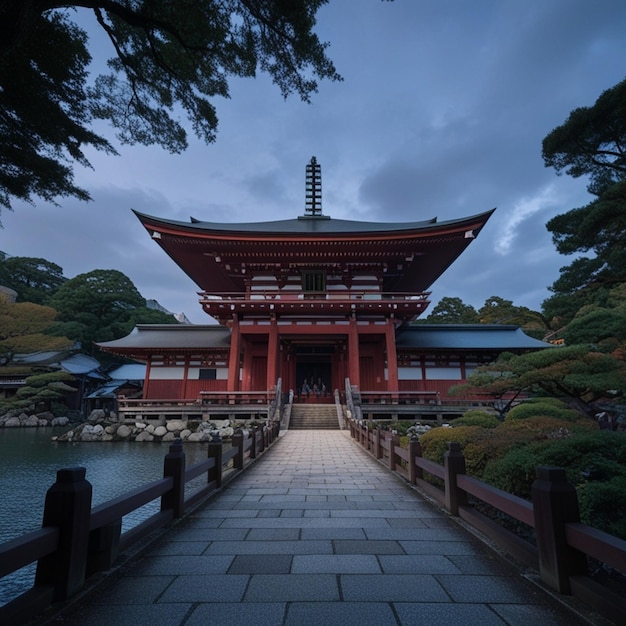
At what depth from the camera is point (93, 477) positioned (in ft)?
30.2

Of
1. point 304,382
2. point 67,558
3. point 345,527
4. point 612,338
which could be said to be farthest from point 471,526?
point 304,382

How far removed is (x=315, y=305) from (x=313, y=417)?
501 cm

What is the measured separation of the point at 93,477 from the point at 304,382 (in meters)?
14.8

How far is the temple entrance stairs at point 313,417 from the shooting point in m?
15.1

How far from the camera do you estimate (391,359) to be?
56.3ft

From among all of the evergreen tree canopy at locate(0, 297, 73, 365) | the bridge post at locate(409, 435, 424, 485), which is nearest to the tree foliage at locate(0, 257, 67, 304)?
the evergreen tree canopy at locate(0, 297, 73, 365)

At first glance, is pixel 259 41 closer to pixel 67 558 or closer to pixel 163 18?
pixel 163 18

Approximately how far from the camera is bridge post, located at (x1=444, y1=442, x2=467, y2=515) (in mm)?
4211

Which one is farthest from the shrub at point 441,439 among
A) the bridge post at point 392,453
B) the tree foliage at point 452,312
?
the tree foliage at point 452,312

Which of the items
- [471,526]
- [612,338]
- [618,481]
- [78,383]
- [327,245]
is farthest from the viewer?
[78,383]

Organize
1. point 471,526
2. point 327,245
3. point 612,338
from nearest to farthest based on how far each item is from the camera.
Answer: point 471,526 < point 612,338 < point 327,245

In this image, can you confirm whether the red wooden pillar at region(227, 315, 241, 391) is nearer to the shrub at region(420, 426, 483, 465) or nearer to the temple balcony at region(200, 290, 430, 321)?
the temple balcony at region(200, 290, 430, 321)

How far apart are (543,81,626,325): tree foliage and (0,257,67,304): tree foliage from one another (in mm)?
48141

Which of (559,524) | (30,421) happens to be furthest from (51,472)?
(30,421)
